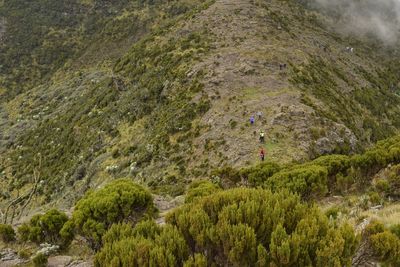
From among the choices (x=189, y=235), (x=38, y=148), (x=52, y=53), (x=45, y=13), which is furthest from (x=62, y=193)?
(x=45, y=13)

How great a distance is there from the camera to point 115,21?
108 metres

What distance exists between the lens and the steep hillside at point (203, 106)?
36.4 metres

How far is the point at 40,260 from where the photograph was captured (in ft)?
46.1

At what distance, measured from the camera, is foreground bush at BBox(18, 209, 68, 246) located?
17000 mm

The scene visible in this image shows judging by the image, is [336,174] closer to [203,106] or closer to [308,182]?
[308,182]

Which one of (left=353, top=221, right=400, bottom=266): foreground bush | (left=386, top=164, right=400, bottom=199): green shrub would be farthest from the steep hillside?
(left=353, top=221, right=400, bottom=266): foreground bush

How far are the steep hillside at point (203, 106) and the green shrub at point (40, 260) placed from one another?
1720 centimetres

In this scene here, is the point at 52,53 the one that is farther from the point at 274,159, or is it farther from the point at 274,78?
the point at 274,159

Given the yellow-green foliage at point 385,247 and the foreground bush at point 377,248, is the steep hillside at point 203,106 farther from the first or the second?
the yellow-green foliage at point 385,247

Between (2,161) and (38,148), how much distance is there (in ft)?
21.0

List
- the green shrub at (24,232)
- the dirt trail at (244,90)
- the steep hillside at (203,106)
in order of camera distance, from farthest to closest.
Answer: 1. the steep hillside at (203,106)
2. the dirt trail at (244,90)
3. the green shrub at (24,232)

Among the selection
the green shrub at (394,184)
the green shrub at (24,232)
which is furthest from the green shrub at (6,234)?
the green shrub at (394,184)

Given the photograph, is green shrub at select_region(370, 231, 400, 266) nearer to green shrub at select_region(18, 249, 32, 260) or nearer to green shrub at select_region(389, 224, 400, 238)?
green shrub at select_region(389, 224, 400, 238)

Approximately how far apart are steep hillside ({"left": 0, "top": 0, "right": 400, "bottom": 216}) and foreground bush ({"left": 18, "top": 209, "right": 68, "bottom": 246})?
14292 millimetres
